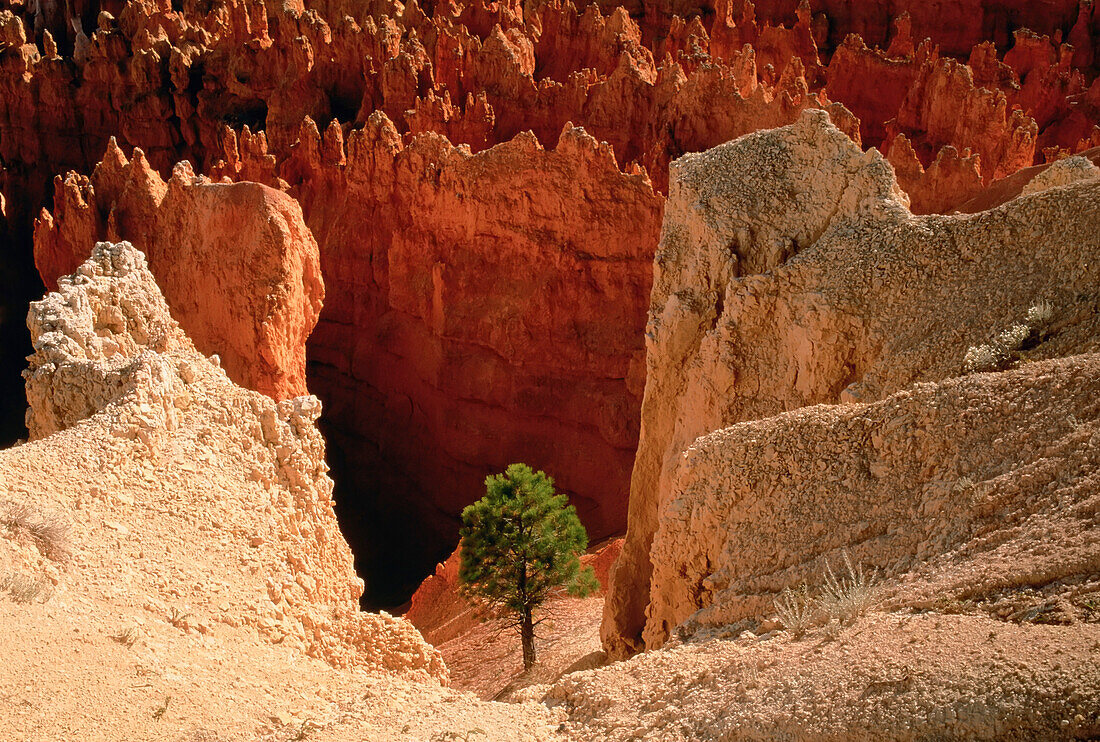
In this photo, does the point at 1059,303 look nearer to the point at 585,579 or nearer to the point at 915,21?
the point at 585,579

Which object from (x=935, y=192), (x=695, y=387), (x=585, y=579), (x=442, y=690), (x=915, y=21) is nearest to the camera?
(x=442, y=690)

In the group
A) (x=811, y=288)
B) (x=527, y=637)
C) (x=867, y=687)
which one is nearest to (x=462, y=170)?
(x=527, y=637)

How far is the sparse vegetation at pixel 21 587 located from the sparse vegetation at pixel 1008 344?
6.20m

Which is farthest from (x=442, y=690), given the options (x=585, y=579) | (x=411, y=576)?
(x=411, y=576)

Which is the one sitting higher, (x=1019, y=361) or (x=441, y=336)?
(x=441, y=336)

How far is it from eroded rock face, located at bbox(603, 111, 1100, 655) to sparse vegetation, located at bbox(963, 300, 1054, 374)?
8 centimetres

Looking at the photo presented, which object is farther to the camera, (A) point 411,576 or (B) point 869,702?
(A) point 411,576

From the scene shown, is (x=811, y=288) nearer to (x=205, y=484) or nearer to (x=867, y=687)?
(x=867, y=687)

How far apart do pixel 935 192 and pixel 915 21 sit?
18.2 metres

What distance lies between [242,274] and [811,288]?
8287 millimetres

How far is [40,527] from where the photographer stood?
20.2 feet

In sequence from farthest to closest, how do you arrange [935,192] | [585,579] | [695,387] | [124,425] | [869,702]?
[935,192] → [585,579] → [695,387] → [124,425] → [869,702]

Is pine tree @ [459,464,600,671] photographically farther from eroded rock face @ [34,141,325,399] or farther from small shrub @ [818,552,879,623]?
small shrub @ [818,552,879,623]

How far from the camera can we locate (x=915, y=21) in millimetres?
33594
